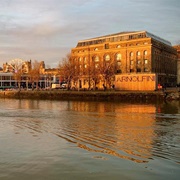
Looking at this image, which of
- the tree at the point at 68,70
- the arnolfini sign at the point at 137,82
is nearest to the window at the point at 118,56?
the tree at the point at 68,70

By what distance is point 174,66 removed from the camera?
129m

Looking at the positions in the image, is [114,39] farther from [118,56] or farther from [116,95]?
[116,95]

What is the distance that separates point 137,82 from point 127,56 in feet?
113

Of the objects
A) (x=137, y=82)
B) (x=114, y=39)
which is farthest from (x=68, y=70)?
(x=114, y=39)

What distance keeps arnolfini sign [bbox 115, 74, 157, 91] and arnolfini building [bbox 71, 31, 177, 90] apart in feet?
46.0

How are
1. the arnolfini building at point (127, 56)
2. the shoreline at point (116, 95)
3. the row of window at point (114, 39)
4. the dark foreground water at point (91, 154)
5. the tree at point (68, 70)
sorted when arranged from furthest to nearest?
the row of window at point (114, 39)
the arnolfini building at point (127, 56)
the tree at point (68, 70)
the shoreline at point (116, 95)
the dark foreground water at point (91, 154)

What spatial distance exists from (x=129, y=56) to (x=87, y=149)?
310ft

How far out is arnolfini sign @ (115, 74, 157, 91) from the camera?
73.1 metres

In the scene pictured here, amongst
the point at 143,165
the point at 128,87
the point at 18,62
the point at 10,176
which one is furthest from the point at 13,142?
the point at 18,62

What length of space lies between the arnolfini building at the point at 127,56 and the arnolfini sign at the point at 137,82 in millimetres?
14017

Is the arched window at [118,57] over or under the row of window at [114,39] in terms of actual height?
under

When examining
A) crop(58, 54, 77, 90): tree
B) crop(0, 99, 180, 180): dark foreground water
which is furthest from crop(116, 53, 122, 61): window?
crop(0, 99, 180, 180): dark foreground water

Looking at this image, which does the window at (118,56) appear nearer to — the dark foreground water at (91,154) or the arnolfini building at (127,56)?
the arnolfini building at (127,56)

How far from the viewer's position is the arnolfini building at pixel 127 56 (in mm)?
102375
